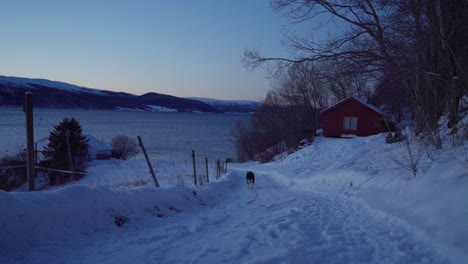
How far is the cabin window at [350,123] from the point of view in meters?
35.0

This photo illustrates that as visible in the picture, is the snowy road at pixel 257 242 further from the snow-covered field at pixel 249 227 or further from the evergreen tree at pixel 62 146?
the evergreen tree at pixel 62 146

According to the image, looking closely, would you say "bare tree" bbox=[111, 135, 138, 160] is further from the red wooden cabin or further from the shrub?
the red wooden cabin

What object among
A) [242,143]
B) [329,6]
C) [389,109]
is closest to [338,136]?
[389,109]

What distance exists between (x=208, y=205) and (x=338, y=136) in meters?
30.0

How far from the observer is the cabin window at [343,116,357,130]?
3497 cm

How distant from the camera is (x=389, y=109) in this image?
43219mm

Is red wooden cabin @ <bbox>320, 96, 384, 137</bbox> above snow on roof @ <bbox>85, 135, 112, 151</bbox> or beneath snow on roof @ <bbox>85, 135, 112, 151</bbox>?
above

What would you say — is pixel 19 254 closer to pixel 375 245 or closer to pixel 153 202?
pixel 153 202

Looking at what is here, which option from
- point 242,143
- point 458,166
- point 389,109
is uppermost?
point 389,109

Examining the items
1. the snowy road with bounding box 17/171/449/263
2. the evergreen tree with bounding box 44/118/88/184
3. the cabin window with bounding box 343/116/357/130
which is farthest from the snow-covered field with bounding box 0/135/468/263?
the evergreen tree with bounding box 44/118/88/184

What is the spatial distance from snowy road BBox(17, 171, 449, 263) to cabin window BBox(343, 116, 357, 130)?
30738 millimetres

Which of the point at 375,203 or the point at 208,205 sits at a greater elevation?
the point at 375,203

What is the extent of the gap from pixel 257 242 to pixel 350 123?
33584 millimetres

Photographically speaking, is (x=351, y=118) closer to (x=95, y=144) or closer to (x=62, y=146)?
(x=62, y=146)
